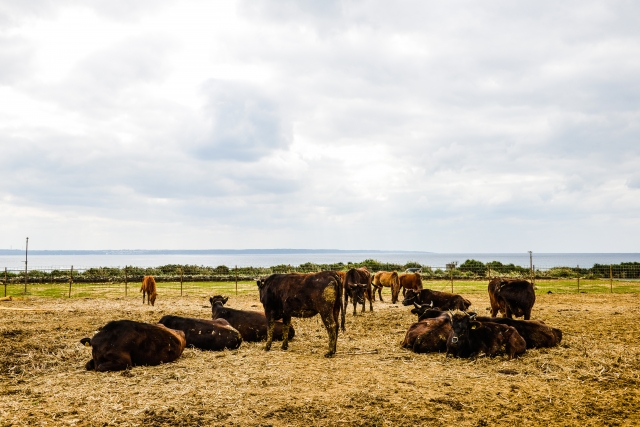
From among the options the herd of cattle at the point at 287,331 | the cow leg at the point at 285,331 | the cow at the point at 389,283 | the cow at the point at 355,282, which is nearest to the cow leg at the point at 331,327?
the herd of cattle at the point at 287,331

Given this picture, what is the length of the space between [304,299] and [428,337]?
3.09 metres

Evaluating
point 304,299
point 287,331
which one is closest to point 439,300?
point 287,331

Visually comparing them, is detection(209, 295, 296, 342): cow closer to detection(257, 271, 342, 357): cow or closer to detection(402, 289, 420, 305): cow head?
detection(257, 271, 342, 357): cow

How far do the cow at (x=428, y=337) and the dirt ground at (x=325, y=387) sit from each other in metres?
0.38

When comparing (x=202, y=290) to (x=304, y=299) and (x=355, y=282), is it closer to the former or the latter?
(x=355, y=282)

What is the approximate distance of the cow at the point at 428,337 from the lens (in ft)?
33.1

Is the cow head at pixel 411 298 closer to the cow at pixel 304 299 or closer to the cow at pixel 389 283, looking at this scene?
the cow at pixel 389 283

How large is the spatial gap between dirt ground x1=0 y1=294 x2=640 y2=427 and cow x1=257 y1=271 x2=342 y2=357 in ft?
1.96

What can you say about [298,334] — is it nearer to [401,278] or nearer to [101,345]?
[101,345]

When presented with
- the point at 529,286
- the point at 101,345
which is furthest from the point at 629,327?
the point at 101,345

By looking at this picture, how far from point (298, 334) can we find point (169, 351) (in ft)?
15.0

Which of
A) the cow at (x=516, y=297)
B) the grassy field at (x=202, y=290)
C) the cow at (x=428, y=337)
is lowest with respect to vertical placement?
the grassy field at (x=202, y=290)

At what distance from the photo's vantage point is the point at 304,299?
34.2ft

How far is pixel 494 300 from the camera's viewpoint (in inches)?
565
